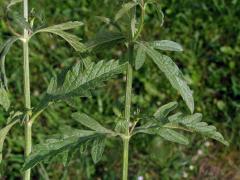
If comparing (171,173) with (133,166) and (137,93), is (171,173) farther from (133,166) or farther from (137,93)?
(137,93)

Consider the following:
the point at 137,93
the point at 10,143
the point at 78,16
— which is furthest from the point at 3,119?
the point at 78,16

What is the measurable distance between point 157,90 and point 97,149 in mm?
2317

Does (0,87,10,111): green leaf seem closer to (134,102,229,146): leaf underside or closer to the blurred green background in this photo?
(134,102,229,146): leaf underside

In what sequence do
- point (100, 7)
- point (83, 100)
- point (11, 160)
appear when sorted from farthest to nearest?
point (100, 7) < point (83, 100) < point (11, 160)

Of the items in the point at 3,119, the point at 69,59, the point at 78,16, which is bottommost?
the point at 3,119

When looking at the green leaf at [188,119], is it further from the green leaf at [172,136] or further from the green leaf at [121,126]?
the green leaf at [121,126]

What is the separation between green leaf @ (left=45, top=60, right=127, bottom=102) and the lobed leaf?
0.12 m

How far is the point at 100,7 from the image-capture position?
13.9ft

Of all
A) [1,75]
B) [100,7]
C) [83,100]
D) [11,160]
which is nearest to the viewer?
[1,75]

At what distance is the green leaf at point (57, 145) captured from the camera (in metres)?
1.50

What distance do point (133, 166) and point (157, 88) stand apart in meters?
0.64

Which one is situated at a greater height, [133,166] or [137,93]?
[137,93]

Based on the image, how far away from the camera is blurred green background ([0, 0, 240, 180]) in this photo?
10.9ft

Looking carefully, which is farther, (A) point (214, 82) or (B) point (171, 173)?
(A) point (214, 82)
